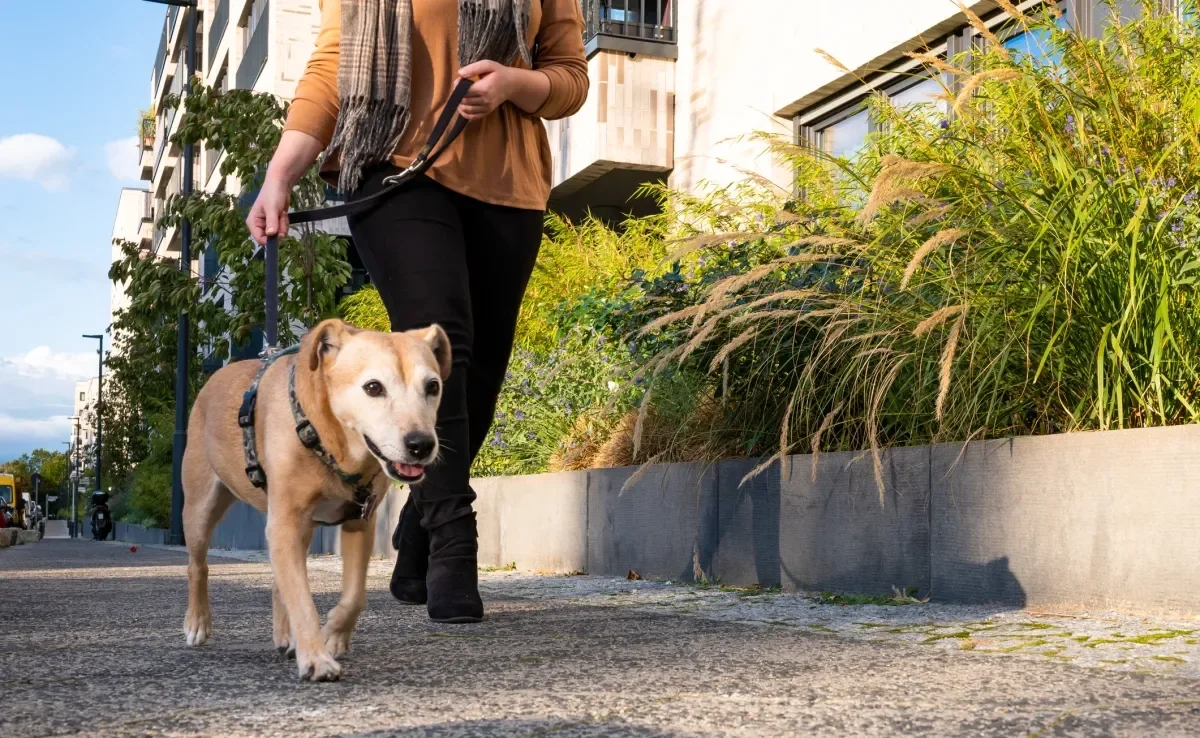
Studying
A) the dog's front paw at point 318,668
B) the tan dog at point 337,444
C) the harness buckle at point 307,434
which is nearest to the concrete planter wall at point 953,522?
the tan dog at point 337,444

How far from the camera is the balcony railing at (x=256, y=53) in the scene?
25.9m

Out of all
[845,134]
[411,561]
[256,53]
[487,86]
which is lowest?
[411,561]

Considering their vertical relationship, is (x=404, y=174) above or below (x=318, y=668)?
above

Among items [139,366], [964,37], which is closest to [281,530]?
[964,37]

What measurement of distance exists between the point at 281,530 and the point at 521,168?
1516 millimetres

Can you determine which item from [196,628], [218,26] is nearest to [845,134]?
[196,628]

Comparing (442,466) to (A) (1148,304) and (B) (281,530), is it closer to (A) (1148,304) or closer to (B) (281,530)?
(B) (281,530)

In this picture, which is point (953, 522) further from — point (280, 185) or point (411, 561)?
point (280, 185)

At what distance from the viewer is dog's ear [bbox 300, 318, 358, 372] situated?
3.00 metres

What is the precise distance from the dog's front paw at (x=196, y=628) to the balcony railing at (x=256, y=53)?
22.9 m

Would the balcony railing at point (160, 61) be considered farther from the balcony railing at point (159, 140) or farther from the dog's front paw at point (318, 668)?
the dog's front paw at point (318, 668)

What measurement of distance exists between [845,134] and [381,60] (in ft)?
22.5

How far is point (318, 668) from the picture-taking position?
8.66 feet

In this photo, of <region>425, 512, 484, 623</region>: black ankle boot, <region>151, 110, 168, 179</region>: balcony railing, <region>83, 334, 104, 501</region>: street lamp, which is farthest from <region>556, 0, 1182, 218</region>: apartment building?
<region>151, 110, 168, 179</region>: balcony railing
